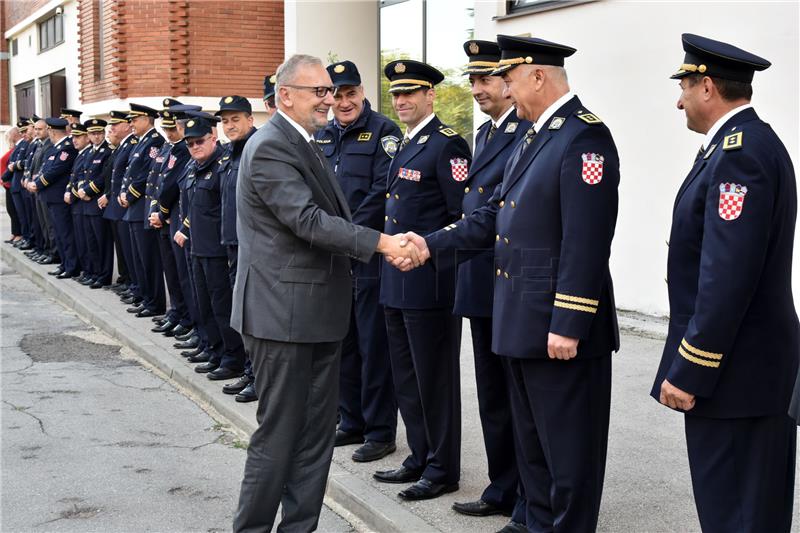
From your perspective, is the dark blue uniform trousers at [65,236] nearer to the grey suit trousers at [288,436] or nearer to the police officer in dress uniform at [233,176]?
the police officer in dress uniform at [233,176]

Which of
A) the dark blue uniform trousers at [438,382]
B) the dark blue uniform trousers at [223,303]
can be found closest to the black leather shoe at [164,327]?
the dark blue uniform trousers at [223,303]

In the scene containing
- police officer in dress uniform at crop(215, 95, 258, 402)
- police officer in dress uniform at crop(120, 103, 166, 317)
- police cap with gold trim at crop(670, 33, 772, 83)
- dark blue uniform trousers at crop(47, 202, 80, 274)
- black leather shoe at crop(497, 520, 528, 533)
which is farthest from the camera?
dark blue uniform trousers at crop(47, 202, 80, 274)

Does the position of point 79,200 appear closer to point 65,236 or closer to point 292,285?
point 65,236

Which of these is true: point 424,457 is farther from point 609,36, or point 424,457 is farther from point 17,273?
point 17,273

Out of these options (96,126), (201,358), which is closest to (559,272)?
Answer: (201,358)

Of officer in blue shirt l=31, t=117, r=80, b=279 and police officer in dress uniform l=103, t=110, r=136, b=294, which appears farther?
officer in blue shirt l=31, t=117, r=80, b=279

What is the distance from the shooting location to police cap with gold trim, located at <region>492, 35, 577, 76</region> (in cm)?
372

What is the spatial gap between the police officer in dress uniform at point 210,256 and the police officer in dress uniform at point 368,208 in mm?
2212

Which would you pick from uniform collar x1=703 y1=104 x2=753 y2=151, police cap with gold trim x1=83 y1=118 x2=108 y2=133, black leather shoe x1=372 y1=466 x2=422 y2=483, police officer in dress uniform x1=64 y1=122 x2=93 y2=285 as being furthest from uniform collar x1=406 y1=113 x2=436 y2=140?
police officer in dress uniform x1=64 y1=122 x2=93 y2=285

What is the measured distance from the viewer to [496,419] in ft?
15.2

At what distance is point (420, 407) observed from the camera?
5.11 m

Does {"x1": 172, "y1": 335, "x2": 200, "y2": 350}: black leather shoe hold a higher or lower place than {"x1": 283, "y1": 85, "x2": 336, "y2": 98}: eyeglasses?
lower

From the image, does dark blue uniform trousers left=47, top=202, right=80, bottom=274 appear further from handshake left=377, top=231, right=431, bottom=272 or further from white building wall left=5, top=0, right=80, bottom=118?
handshake left=377, top=231, right=431, bottom=272

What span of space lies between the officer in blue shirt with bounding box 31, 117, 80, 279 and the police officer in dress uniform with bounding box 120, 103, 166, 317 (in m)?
3.26
